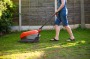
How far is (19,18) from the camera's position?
1216 cm

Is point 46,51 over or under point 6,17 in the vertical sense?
under

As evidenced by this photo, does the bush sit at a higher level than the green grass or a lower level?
higher

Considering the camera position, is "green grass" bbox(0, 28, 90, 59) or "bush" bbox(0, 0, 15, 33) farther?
"bush" bbox(0, 0, 15, 33)

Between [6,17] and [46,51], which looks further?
[6,17]

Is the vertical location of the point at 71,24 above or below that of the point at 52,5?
below

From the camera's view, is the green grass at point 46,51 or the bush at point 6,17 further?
the bush at point 6,17

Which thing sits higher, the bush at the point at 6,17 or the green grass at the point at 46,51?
the bush at the point at 6,17

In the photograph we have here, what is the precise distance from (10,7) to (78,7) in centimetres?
302

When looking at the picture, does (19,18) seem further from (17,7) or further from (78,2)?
(78,2)

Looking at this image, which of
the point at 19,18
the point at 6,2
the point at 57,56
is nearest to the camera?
the point at 57,56

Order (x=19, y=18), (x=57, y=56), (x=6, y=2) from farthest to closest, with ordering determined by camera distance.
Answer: (x=19, y=18)
(x=6, y=2)
(x=57, y=56)

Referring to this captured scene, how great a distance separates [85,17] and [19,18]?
291cm

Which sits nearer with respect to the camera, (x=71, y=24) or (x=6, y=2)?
(x=6, y=2)

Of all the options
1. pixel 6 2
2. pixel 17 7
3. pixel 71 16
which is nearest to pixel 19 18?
pixel 17 7
